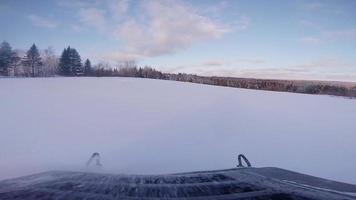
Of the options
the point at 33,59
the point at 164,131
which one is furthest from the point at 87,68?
the point at 164,131

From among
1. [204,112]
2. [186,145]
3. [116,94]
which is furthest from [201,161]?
[116,94]

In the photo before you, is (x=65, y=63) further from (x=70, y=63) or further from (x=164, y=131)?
(x=164, y=131)

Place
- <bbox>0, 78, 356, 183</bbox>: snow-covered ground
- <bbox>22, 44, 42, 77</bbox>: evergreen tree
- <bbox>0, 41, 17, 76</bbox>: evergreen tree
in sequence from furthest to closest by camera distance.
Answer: <bbox>22, 44, 42, 77</bbox>: evergreen tree → <bbox>0, 41, 17, 76</bbox>: evergreen tree → <bbox>0, 78, 356, 183</bbox>: snow-covered ground

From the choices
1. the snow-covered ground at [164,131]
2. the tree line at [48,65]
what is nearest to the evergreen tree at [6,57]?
the tree line at [48,65]

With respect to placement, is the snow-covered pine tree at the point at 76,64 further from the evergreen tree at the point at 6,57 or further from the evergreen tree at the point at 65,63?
the evergreen tree at the point at 6,57

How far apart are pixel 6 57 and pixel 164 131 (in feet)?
61.9

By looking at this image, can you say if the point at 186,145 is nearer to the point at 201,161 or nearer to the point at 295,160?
the point at 201,161

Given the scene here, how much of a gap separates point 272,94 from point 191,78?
576 cm

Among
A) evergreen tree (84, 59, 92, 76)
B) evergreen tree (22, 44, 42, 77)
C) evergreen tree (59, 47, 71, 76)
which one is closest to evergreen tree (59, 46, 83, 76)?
evergreen tree (59, 47, 71, 76)

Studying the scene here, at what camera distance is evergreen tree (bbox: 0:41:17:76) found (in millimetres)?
23125

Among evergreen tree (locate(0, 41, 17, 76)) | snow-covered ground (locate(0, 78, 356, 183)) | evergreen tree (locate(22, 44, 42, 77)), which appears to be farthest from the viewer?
evergreen tree (locate(22, 44, 42, 77))

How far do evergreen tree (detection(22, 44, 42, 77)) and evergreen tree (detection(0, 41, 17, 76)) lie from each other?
134 centimetres

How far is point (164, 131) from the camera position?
9891 mm

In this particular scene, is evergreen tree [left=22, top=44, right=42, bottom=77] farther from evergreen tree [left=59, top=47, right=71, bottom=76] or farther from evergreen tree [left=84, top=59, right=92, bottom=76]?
evergreen tree [left=84, top=59, right=92, bottom=76]
